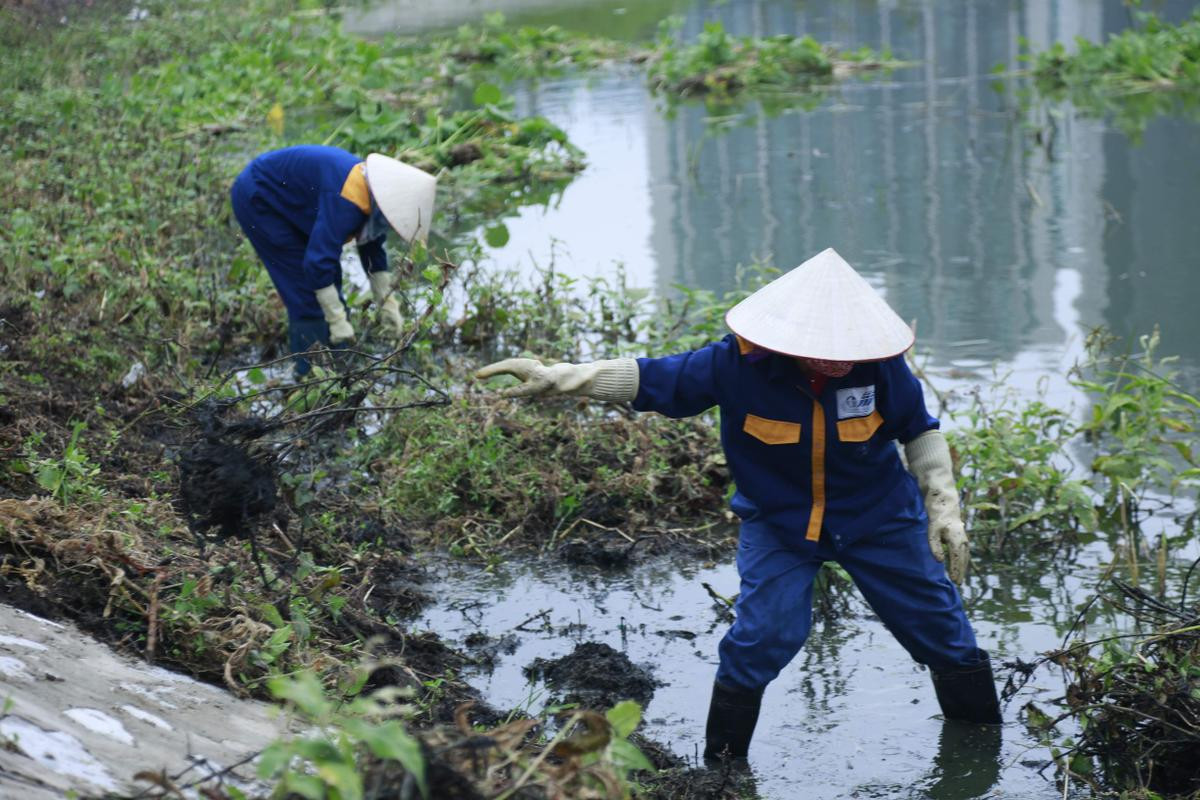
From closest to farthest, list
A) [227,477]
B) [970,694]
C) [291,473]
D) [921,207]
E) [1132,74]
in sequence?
[227,477] → [970,694] → [291,473] → [921,207] → [1132,74]

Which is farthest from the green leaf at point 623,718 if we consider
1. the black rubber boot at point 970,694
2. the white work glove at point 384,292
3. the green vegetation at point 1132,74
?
the green vegetation at point 1132,74

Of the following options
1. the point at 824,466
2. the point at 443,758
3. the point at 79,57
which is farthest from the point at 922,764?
the point at 79,57

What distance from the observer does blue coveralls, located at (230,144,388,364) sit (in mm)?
5594

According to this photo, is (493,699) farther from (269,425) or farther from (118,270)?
(118,270)

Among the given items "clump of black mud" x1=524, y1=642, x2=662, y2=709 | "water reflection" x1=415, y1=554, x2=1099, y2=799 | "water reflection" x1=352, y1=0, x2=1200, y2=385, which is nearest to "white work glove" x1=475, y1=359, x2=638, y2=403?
"water reflection" x1=415, y1=554, x2=1099, y2=799

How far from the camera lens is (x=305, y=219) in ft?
19.5

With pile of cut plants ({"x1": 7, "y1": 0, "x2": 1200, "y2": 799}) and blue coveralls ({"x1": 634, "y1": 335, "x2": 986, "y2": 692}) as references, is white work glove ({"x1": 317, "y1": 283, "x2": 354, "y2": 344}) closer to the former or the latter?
pile of cut plants ({"x1": 7, "y1": 0, "x2": 1200, "y2": 799})

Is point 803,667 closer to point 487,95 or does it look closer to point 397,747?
point 397,747

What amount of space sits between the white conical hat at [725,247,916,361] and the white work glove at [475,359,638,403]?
29 cm

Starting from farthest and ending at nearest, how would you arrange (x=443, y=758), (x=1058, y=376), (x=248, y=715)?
(x=1058, y=376) < (x=248, y=715) < (x=443, y=758)

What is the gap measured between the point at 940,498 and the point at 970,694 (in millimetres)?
548

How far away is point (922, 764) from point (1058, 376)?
313 centimetres

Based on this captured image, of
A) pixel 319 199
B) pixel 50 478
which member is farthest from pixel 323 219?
pixel 50 478

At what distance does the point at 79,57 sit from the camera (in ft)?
48.1
